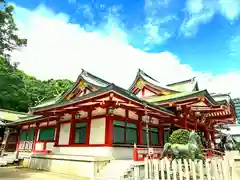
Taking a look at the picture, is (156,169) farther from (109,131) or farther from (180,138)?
(109,131)

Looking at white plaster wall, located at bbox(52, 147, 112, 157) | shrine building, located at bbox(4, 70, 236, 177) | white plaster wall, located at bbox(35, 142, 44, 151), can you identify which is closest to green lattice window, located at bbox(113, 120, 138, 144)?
shrine building, located at bbox(4, 70, 236, 177)

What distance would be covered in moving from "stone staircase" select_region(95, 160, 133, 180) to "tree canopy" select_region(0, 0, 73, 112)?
792cm

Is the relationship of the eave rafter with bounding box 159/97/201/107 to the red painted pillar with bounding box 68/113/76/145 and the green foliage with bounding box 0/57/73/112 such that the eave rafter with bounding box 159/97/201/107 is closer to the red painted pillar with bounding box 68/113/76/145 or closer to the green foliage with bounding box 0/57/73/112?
the red painted pillar with bounding box 68/113/76/145

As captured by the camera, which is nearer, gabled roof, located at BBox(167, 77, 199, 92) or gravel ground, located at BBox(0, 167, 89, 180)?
gravel ground, located at BBox(0, 167, 89, 180)

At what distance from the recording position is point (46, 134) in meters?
19.7

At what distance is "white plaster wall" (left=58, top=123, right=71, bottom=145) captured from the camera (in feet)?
50.3

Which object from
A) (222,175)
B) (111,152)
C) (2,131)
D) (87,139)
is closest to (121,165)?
(111,152)

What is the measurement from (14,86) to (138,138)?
117 ft

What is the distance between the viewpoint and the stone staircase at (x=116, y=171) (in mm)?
9502

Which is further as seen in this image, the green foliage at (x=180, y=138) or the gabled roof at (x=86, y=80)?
the gabled roof at (x=86, y=80)

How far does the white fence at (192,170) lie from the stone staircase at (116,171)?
1560 mm

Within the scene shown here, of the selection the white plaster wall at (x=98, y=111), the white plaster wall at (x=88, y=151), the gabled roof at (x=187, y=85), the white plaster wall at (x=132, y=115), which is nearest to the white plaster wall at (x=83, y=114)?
the white plaster wall at (x=98, y=111)

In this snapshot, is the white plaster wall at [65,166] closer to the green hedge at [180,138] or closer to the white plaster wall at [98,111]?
the white plaster wall at [98,111]

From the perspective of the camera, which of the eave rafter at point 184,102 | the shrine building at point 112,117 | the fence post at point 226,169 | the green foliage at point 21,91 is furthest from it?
the green foliage at point 21,91
